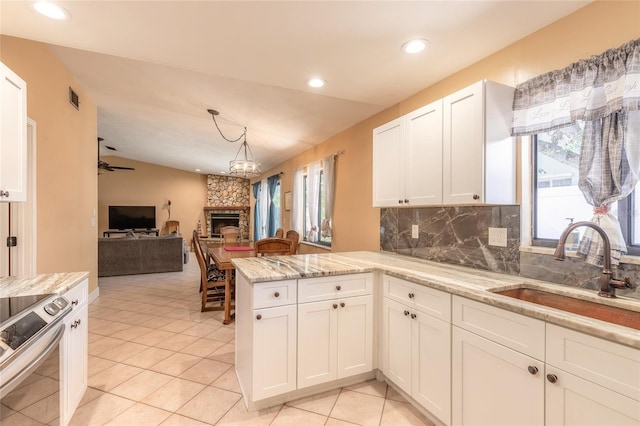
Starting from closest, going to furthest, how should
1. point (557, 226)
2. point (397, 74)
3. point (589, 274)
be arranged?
1. point (589, 274)
2. point (557, 226)
3. point (397, 74)

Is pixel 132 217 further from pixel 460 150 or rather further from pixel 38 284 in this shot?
pixel 460 150

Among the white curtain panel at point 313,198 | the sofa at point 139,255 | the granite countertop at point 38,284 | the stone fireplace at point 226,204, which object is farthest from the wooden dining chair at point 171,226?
the granite countertop at point 38,284

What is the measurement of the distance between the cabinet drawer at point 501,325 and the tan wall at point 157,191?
393 inches

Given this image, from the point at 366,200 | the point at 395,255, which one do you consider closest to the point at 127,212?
the point at 366,200

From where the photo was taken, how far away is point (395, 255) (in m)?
2.77

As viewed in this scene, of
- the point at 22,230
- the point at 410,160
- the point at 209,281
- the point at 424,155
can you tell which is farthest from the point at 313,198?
the point at 22,230

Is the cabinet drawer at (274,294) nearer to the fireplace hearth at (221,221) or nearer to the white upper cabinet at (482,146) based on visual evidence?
the white upper cabinet at (482,146)

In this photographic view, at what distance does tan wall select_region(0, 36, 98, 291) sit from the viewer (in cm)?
254

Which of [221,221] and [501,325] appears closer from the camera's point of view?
[501,325]

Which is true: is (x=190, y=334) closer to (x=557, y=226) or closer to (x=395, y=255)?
(x=395, y=255)

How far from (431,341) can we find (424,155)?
4.13 feet

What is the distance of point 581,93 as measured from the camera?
4.93 ft

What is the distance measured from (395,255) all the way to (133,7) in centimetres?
261

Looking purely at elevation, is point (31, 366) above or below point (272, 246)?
below
